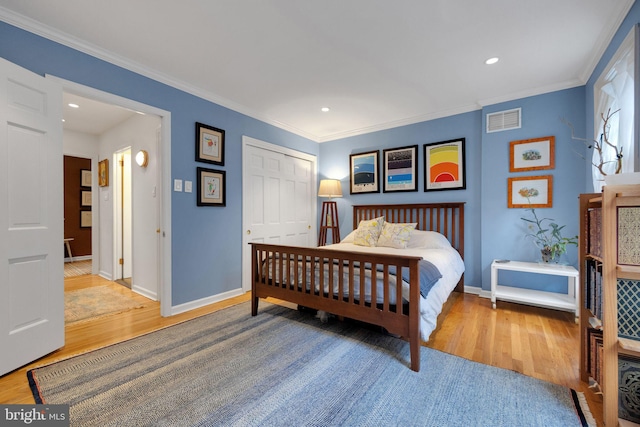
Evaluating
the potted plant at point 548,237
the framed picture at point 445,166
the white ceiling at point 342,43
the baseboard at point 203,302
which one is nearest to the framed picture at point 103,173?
the white ceiling at point 342,43

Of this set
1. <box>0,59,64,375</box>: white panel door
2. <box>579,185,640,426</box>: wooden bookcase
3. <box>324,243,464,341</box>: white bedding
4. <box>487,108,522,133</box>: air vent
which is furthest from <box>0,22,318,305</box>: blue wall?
<box>579,185,640,426</box>: wooden bookcase

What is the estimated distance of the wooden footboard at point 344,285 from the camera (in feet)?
5.92

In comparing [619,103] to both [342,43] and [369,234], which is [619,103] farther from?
[369,234]

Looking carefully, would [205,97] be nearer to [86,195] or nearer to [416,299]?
[416,299]

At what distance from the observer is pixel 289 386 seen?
1.59 metres

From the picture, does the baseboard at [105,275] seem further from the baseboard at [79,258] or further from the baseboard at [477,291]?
the baseboard at [477,291]

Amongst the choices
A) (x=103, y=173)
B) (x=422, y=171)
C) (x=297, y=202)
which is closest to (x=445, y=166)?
(x=422, y=171)

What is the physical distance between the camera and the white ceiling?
1818mm

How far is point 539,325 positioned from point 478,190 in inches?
64.7

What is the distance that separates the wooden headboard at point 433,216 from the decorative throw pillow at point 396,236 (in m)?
0.48

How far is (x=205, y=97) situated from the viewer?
308 centimetres

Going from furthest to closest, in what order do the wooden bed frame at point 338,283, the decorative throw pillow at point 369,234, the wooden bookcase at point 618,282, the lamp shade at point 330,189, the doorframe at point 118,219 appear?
the lamp shade at point 330,189 → the doorframe at point 118,219 → the decorative throw pillow at point 369,234 → the wooden bed frame at point 338,283 → the wooden bookcase at point 618,282

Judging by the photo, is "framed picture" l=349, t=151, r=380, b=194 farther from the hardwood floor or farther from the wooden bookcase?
the wooden bookcase

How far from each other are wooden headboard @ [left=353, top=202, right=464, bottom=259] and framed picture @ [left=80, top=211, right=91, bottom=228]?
6.28 meters
